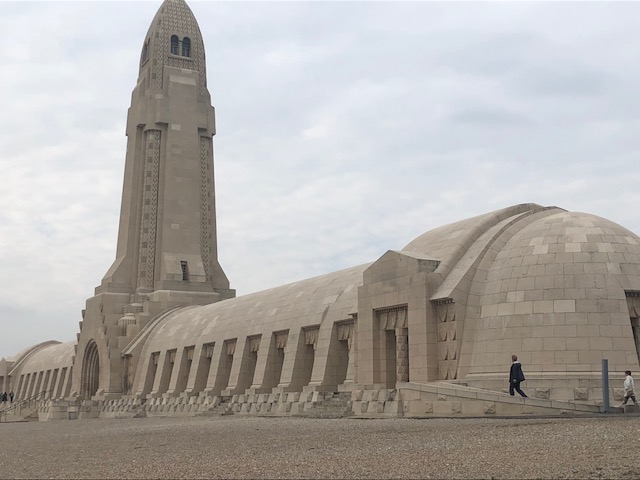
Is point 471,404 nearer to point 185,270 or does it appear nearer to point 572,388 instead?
point 572,388

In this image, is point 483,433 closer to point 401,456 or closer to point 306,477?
point 401,456

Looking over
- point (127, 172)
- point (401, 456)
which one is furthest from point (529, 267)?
point (127, 172)

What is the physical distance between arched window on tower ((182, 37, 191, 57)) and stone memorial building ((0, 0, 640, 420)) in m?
0.09

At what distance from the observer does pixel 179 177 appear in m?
55.0

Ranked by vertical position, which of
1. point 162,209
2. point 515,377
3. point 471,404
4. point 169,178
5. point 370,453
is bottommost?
point 370,453

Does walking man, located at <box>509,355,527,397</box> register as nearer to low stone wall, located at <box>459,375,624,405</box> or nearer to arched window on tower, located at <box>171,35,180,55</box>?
low stone wall, located at <box>459,375,624,405</box>

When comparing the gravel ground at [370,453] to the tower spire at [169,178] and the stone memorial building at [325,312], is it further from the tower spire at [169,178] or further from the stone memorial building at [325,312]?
the tower spire at [169,178]

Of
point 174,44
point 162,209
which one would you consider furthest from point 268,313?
point 174,44

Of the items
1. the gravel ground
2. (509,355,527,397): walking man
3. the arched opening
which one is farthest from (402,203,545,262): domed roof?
the arched opening

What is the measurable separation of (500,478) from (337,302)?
939 inches

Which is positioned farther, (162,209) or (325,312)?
(162,209)

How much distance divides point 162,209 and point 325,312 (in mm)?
24162

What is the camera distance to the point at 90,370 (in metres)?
54.4

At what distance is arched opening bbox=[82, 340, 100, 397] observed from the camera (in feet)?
175
